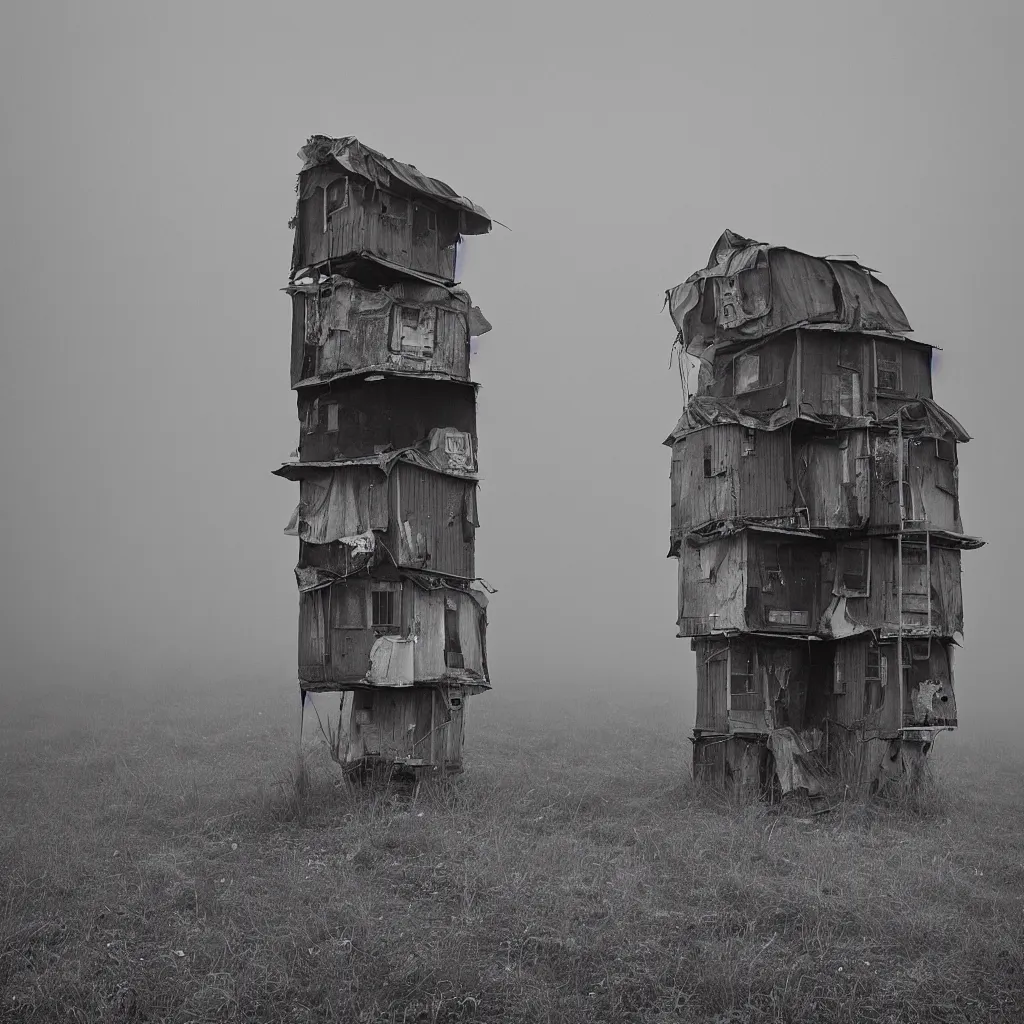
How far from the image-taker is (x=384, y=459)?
2264 centimetres

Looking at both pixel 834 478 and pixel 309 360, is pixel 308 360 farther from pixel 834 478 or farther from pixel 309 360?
pixel 834 478

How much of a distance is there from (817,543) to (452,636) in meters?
8.82

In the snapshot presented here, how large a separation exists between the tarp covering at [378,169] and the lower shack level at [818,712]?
11.4 m

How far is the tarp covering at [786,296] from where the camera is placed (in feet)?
82.5

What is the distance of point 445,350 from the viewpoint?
2395 centimetres

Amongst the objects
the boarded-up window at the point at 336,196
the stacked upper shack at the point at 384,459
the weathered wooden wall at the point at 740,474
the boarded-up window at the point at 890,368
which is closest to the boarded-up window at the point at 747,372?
the weathered wooden wall at the point at 740,474

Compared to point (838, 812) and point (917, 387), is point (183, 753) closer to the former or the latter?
point (838, 812)

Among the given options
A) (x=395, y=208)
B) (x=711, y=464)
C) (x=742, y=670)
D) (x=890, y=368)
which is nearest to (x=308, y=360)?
(x=395, y=208)

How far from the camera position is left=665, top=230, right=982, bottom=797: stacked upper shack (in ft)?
78.6

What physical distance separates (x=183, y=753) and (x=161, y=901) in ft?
50.8

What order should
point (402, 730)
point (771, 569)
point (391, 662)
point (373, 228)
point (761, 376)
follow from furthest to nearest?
1. point (761, 376)
2. point (771, 569)
3. point (373, 228)
4. point (402, 730)
5. point (391, 662)

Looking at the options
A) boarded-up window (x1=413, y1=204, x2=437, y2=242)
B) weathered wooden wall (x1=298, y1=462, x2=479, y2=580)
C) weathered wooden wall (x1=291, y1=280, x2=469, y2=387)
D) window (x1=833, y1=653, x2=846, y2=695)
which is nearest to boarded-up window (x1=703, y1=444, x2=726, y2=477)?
window (x1=833, y1=653, x2=846, y2=695)

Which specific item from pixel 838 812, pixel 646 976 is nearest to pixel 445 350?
pixel 838 812

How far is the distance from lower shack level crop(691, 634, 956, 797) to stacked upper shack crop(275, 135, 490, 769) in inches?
215
